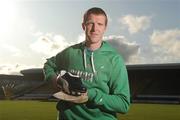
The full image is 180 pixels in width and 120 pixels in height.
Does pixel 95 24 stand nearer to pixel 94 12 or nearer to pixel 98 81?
pixel 94 12

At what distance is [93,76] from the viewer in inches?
84.0

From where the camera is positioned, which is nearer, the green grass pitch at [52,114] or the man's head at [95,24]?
the man's head at [95,24]

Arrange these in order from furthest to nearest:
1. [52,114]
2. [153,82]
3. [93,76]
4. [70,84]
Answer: [153,82]
[52,114]
[93,76]
[70,84]

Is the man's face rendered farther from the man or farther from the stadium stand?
the stadium stand

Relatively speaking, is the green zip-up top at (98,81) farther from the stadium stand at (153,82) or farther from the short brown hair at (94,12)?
the stadium stand at (153,82)

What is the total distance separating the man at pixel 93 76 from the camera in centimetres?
206

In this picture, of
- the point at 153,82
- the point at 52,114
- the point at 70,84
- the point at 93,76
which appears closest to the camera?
the point at 70,84

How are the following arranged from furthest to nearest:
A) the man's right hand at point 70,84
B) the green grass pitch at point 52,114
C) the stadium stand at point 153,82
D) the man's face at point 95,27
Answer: the stadium stand at point 153,82
the green grass pitch at point 52,114
the man's face at point 95,27
the man's right hand at point 70,84

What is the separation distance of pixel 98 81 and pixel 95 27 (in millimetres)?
298

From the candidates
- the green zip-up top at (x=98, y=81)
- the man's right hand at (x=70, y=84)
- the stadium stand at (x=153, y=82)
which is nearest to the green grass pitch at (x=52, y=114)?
the stadium stand at (x=153, y=82)

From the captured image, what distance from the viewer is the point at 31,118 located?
13.6 m

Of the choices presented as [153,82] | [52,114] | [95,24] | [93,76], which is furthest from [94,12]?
[153,82]

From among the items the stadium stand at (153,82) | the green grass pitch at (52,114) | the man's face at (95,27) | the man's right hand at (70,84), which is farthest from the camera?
the stadium stand at (153,82)

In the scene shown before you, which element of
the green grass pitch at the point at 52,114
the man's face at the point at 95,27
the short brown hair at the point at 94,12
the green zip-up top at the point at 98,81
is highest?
the short brown hair at the point at 94,12
